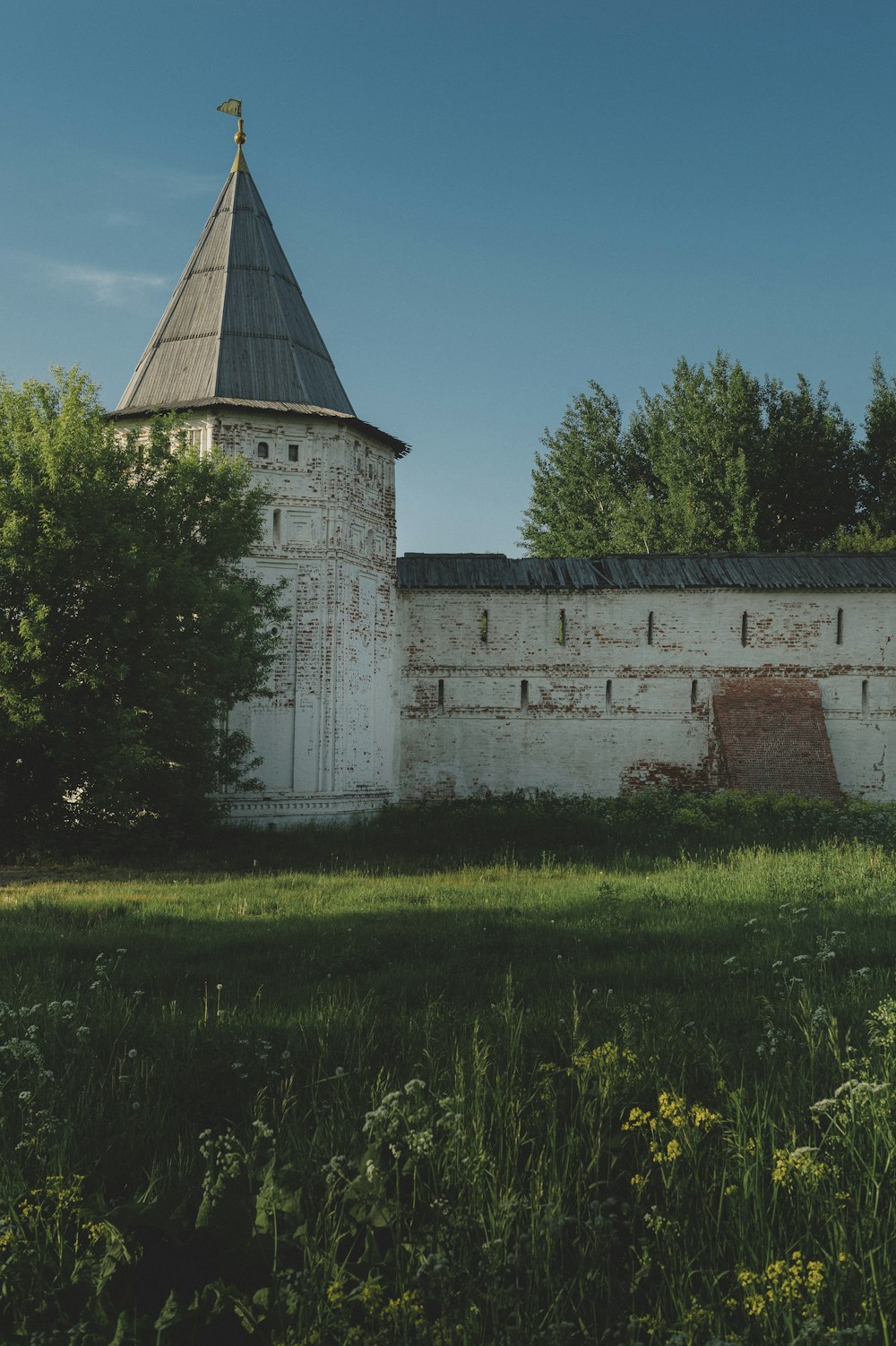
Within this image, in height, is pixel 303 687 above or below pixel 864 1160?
above

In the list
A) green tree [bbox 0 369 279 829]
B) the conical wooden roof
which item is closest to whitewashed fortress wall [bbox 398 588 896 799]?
the conical wooden roof

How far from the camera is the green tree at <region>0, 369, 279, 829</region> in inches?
476

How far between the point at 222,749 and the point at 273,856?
210 centimetres

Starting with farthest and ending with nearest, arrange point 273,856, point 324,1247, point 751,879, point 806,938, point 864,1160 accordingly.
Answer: point 273,856 < point 751,879 < point 806,938 < point 864,1160 < point 324,1247

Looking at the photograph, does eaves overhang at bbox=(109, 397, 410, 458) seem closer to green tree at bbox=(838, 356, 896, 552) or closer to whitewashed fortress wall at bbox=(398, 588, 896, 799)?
whitewashed fortress wall at bbox=(398, 588, 896, 799)

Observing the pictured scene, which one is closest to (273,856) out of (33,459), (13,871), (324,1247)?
(13,871)

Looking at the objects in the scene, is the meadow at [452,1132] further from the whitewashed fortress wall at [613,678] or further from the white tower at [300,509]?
the whitewashed fortress wall at [613,678]

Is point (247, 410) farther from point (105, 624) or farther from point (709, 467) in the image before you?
point (709, 467)

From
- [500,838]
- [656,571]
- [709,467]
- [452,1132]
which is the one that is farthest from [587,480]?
[452,1132]

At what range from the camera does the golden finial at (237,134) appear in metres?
20.1

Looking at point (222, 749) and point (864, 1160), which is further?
point (222, 749)

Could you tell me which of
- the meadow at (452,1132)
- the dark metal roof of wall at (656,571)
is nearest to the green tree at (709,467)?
the dark metal roof of wall at (656,571)

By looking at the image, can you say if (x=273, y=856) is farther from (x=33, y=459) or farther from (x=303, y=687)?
(x=33, y=459)

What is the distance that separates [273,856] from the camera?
42.5 ft
